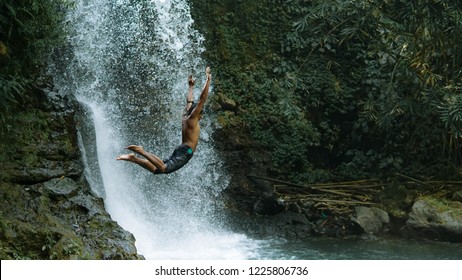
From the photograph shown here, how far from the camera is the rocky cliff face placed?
5.51 meters

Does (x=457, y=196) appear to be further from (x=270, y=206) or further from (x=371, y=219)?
(x=270, y=206)

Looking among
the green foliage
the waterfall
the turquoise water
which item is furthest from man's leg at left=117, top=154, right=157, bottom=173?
the turquoise water

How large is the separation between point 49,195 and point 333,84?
225 inches

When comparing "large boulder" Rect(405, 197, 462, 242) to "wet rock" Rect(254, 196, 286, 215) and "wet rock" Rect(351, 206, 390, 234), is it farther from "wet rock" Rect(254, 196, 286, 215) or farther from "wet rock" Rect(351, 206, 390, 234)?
"wet rock" Rect(254, 196, 286, 215)

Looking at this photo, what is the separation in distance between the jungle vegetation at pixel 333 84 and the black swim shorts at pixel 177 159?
3.61 m

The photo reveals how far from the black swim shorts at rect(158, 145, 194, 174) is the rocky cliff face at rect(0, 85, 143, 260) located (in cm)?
102

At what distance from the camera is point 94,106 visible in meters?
8.65

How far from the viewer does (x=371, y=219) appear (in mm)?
8406

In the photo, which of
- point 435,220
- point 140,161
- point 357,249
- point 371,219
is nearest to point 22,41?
point 140,161

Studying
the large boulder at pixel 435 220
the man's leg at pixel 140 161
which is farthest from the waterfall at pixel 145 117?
the large boulder at pixel 435 220

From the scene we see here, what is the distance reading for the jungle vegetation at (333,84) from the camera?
8.63 m

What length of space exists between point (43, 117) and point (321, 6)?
4.23m

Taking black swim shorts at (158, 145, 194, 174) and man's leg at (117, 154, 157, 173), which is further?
black swim shorts at (158, 145, 194, 174)
